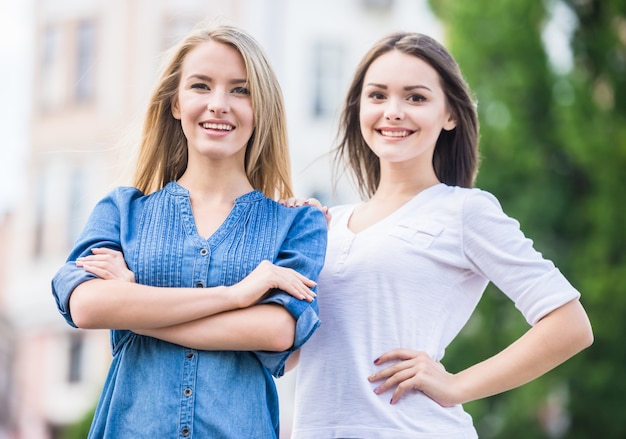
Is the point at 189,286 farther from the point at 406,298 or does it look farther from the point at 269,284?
the point at 406,298

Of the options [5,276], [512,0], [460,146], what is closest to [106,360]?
[5,276]

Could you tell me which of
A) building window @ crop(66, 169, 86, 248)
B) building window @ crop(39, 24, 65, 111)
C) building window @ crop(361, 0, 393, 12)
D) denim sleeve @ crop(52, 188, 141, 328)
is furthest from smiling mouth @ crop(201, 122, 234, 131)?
building window @ crop(39, 24, 65, 111)

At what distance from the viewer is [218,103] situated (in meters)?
2.63

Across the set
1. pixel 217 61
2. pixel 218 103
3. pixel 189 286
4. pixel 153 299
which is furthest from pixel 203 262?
pixel 217 61

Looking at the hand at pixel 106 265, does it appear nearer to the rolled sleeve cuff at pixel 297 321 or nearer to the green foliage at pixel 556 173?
the rolled sleeve cuff at pixel 297 321

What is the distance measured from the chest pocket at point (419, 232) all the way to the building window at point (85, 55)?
15.4 meters

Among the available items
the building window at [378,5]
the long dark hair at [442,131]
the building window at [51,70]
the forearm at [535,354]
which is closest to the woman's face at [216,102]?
the long dark hair at [442,131]

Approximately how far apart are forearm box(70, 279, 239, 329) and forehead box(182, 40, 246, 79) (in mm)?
597

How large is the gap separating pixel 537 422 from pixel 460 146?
876cm

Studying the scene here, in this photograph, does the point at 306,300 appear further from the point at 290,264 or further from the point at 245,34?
the point at 245,34

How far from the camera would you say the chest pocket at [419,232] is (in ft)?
9.43

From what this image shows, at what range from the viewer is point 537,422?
11336 millimetres

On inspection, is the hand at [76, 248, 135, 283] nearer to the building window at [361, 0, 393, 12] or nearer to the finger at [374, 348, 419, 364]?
the finger at [374, 348, 419, 364]

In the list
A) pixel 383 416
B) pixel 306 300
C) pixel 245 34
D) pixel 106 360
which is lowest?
pixel 106 360
